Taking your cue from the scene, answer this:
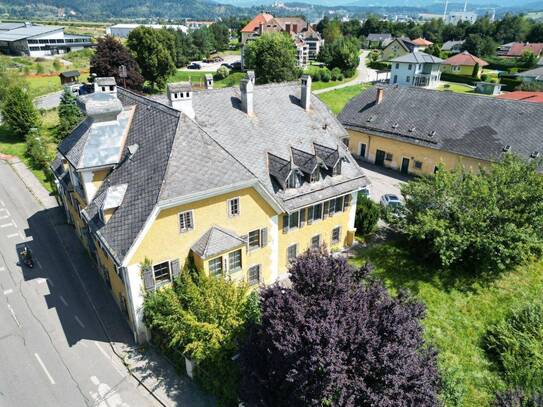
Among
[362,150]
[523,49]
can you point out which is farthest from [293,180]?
[523,49]

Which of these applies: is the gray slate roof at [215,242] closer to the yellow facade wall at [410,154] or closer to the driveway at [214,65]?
the yellow facade wall at [410,154]

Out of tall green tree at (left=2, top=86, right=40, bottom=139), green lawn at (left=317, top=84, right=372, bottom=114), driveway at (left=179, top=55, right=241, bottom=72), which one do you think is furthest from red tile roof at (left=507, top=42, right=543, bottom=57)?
tall green tree at (left=2, top=86, right=40, bottom=139)

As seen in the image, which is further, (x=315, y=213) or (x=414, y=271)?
(x=414, y=271)

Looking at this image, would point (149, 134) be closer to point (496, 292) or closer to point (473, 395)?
point (473, 395)

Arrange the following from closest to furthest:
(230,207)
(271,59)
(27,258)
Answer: (230,207) → (27,258) → (271,59)

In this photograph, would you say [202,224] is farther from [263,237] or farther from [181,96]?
[181,96]

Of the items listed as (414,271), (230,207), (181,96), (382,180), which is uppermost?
(181,96)

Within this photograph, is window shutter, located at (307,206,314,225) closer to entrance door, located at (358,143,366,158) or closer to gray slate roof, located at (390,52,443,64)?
entrance door, located at (358,143,366,158)
